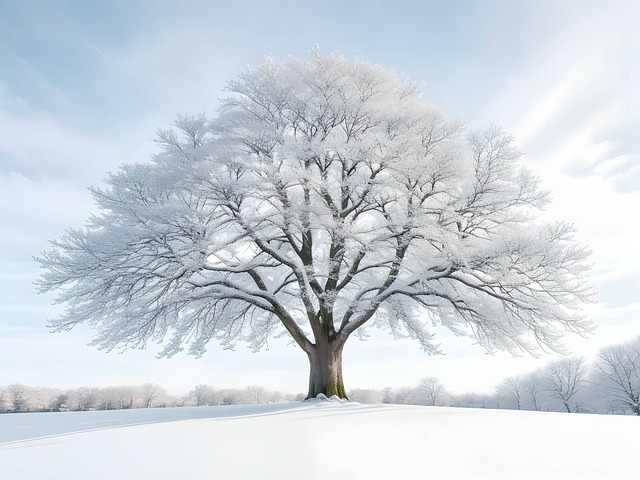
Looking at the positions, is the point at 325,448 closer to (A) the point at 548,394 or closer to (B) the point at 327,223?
(B) the point at 327,223

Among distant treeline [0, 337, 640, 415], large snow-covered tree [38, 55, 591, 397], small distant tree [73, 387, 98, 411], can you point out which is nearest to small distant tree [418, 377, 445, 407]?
distant treeline [0, 337, 640, 415]

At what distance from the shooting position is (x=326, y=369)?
15.2 m

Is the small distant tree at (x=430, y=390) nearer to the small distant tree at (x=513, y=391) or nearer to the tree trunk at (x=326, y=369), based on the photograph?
the small distant tree at (x=513, y=391)

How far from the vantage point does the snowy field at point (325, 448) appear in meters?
5.38

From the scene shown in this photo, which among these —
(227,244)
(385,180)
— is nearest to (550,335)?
(385,180)

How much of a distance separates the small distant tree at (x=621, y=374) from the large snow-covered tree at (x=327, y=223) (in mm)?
36826

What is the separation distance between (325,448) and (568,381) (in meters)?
52.9

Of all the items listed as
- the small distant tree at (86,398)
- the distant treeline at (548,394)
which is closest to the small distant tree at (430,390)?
the distant treeline at (548,394)

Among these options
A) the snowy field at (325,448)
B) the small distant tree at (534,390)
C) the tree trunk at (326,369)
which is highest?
the small distant tree at (534,390)

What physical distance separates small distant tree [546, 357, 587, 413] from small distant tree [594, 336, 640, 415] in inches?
83.1

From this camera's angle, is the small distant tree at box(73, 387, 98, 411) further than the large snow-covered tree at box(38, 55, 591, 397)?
Yes

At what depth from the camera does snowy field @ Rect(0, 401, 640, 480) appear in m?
5.38

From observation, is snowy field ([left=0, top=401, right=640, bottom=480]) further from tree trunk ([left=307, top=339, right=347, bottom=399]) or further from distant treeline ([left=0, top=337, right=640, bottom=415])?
distant treeline ([left=0, top=337, right=640, bottom=415])

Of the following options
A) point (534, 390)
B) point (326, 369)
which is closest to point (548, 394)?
point (534, 390)
